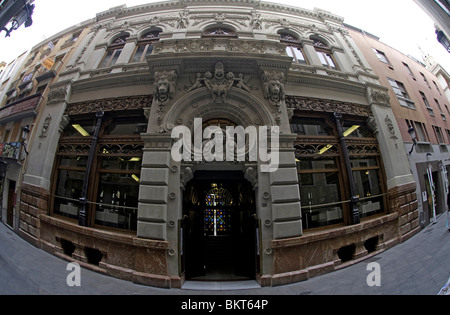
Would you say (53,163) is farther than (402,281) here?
Yes

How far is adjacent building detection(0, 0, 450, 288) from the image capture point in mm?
2426

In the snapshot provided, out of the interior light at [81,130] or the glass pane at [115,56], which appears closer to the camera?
the interior light at [81,130]

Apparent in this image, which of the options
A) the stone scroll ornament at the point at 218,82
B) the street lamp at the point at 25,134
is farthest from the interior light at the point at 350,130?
the street lamp at the point at 25,134

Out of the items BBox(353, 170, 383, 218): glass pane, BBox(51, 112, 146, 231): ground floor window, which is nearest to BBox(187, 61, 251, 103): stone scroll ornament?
BBox(51, 112, 146, 231): ground floor window

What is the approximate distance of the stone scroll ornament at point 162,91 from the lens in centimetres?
322

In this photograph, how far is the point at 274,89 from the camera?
3346 mm

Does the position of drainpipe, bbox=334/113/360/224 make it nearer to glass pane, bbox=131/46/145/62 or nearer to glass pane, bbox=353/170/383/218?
glass pane, bbox=353/170/383/218

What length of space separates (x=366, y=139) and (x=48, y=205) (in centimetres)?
598

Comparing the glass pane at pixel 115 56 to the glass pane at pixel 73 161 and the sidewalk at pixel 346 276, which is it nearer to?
the glass pane at pixel 73 161

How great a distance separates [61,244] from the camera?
7.59 ft

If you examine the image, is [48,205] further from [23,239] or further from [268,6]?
[268,6]

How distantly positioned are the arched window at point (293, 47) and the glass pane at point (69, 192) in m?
6.10

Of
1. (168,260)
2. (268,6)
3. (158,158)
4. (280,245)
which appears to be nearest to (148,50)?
(158,158)

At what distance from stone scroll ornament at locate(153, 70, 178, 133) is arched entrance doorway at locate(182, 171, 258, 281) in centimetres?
164
